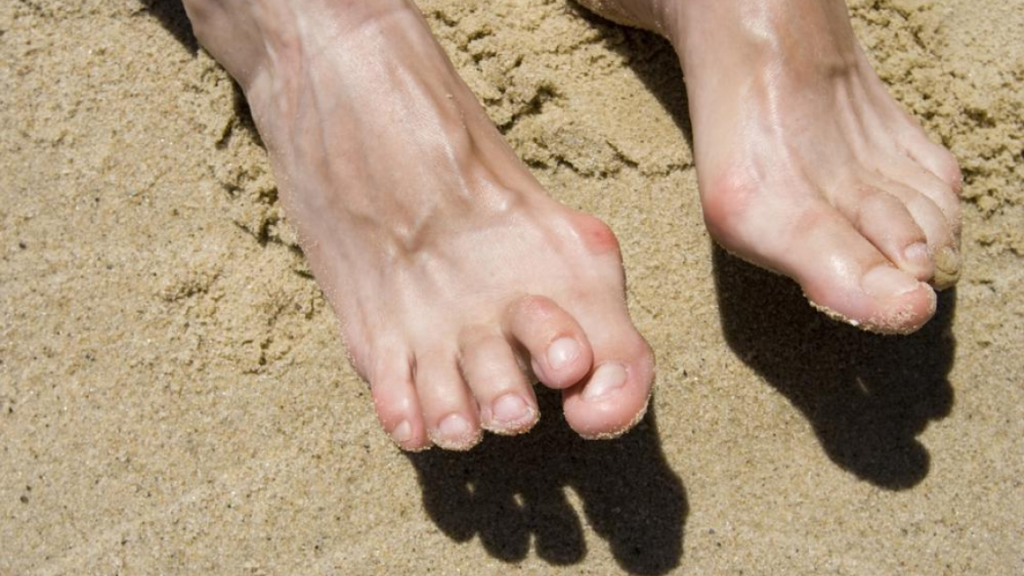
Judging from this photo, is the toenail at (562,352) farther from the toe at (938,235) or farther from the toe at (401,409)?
the toe at (938,235)

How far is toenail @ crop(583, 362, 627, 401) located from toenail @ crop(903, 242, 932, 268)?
0.44 metres

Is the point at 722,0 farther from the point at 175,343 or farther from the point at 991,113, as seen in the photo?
the point at 175,343

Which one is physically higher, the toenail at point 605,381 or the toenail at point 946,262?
the toenail at point 946,262

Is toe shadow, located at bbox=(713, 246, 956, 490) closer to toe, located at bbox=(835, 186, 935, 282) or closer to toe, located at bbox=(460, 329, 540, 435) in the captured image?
toe, located at bbox=(835, 186, 935, 282)

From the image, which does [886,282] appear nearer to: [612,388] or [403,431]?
[612,388]

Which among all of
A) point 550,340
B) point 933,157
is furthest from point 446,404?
point 933,157

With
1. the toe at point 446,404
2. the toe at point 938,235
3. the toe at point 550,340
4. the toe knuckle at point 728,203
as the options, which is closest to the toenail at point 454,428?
the toe at point 446,404

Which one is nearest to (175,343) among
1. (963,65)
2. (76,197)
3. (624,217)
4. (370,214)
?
(76,197)

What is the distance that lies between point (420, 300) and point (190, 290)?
1.53ft

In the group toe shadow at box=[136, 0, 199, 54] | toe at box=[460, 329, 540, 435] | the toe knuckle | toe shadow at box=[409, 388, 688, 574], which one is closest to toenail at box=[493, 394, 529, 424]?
toe at box=[460, 329, 540, 435]

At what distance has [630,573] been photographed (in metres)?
1.63

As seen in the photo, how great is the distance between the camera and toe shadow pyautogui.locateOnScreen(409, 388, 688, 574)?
1.64m

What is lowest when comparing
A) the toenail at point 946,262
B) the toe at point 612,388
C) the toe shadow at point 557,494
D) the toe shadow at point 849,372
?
the toe shadow at point 557,494

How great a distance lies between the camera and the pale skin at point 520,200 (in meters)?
1.42
